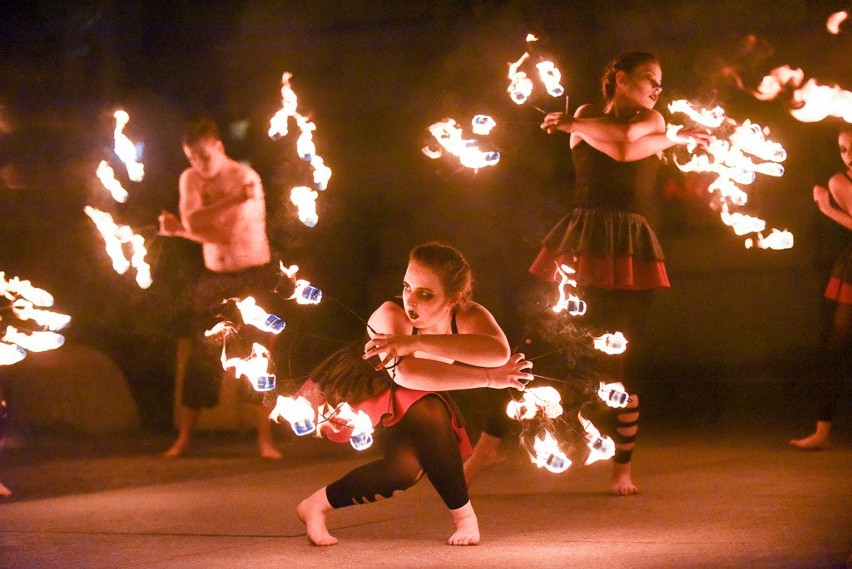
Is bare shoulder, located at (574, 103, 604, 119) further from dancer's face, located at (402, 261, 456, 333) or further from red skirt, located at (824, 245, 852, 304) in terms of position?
red skirt, located at (824, 245, 852, 304)

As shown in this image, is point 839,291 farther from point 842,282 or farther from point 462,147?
point 462,147

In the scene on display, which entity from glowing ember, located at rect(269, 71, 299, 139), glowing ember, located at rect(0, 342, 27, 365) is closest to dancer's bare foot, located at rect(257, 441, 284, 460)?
glowing ember, located at rect(0, 342, 27, 365)

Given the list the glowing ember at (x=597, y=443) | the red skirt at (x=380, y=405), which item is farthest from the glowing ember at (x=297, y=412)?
the glowing ember at (x=597, y=443)

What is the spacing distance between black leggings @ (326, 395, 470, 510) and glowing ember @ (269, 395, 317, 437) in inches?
11.1

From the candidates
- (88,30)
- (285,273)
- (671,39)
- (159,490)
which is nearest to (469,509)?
(285,273)

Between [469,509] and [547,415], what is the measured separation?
1.51ft

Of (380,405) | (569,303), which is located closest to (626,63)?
(569,303)

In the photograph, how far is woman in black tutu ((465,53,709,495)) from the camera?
5410 mm

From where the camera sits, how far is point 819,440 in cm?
669

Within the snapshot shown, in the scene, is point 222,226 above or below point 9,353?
above

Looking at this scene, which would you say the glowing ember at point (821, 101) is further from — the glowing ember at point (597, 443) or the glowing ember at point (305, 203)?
the glowing ember at point (305, 203)

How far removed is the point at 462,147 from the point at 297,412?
138cm

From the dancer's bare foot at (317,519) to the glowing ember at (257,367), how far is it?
1.60 feet

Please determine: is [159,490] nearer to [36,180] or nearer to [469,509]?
[469,509]
